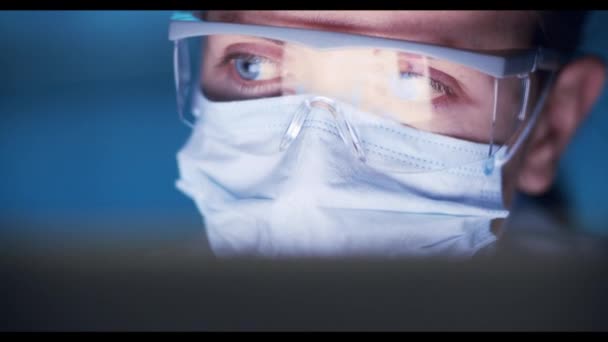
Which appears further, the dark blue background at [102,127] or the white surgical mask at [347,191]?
the dark blue background at [102,127]

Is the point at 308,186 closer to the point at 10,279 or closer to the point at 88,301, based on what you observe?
the point at 88,301

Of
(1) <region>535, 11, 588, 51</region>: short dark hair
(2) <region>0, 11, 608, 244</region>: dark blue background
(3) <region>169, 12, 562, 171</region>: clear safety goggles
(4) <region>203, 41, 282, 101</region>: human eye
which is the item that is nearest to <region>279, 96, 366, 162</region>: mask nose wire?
(3) <region>169, 12, 562, 171</region>: clear safety goggles

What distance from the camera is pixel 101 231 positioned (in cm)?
89

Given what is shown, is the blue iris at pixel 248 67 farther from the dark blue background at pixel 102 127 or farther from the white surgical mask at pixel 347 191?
the dark blue background at pixel 102 127

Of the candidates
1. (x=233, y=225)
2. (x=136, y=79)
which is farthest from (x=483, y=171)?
(x=136, y=79)

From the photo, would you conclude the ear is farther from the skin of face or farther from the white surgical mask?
the white surgical mask

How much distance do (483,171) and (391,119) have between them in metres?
0.20

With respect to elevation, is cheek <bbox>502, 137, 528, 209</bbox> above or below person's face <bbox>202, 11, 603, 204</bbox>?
below

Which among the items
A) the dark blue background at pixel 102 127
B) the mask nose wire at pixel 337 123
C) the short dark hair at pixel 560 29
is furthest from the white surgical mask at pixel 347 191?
the dark blue background at pixel 102 127

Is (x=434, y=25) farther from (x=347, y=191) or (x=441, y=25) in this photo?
(x=347, y=191)

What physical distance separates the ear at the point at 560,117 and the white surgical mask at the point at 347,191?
1.02 feet

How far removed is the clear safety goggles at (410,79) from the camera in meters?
0.80

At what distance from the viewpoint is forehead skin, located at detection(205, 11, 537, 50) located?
0.82 meters

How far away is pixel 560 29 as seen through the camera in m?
0.99
